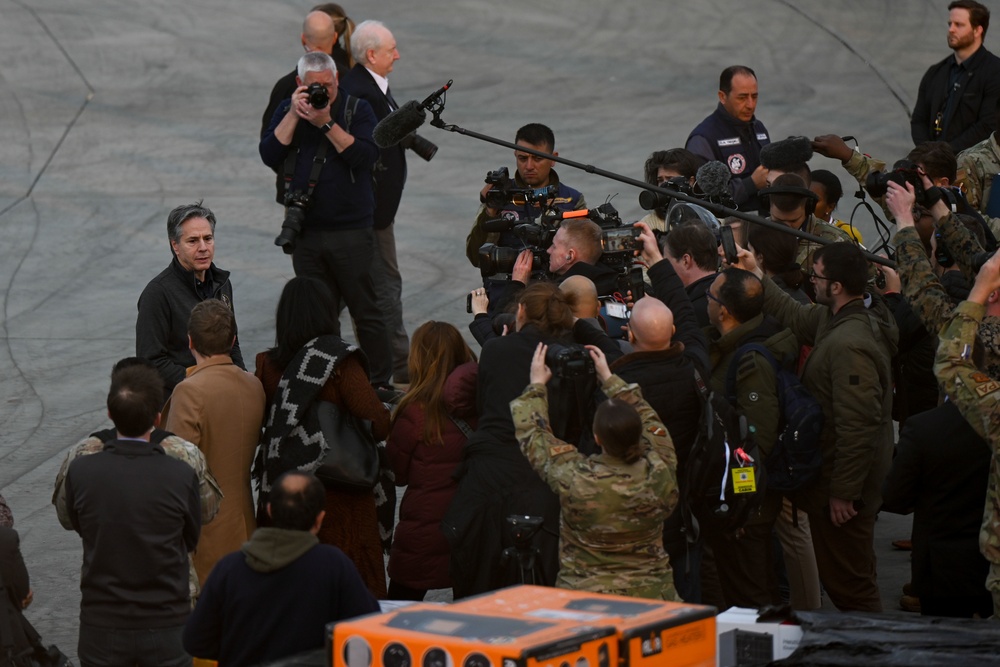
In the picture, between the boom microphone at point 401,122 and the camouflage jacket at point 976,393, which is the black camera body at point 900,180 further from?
the boom microphone at point 401,122

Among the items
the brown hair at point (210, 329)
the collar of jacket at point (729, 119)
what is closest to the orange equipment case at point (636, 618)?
the brown hair at point (210, 329)

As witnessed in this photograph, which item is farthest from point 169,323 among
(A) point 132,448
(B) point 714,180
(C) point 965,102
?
(C) point 965,102

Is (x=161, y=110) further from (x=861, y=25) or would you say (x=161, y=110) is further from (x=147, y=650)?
(x=147, y=650)

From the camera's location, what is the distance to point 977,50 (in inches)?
424

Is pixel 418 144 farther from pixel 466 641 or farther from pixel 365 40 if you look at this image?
pixel 466 641

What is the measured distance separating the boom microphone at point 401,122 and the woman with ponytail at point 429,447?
124 centimetres

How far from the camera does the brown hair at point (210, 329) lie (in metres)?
6.17

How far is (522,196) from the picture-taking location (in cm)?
810

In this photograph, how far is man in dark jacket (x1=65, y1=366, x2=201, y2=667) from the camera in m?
5.27

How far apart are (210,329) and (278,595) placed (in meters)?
Answer: 1.77

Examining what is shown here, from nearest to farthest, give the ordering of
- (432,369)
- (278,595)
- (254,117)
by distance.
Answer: (278,595)
(432,369)
(254,117)

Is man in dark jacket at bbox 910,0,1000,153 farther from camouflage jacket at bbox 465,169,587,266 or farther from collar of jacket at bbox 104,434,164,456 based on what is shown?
collar of jacket at bbox 104,434,164,456

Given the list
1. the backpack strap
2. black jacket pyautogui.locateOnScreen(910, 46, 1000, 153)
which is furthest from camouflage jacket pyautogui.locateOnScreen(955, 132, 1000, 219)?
the backpack strap

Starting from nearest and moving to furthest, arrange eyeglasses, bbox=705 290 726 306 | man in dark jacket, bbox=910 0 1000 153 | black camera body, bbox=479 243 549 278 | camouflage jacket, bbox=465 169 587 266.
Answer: eyeglasses, bbox=705 290 726 306 < black camera body, bbox=479 243 549 278 < camouflage jacket, bbox=465 169 587 266 < man in dark jacket, bbox=910 0 1000 153
